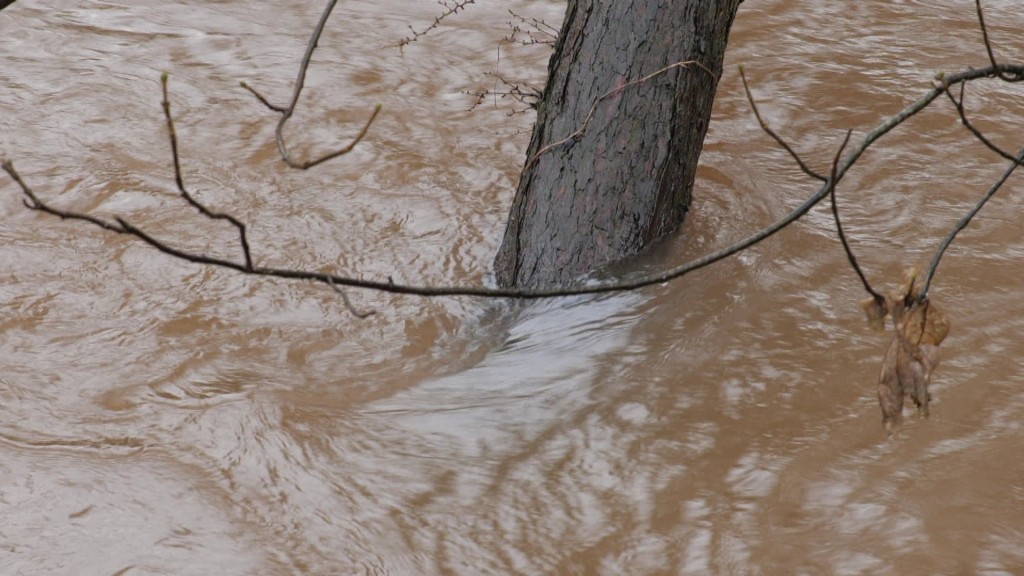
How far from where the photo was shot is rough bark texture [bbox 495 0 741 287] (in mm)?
3217

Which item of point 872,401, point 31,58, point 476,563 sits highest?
point 31,58

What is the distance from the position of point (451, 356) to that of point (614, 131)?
2.73 feet

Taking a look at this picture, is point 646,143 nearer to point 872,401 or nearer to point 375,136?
point 872,401

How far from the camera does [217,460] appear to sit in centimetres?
264

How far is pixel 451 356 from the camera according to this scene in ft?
10.3

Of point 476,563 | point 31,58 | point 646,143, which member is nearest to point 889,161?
point 646,143

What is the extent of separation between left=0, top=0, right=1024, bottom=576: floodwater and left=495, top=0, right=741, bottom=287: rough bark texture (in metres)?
0.18

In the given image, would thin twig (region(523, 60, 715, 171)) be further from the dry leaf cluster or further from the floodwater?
the dry leaf cluster

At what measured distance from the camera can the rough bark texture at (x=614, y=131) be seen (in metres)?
3.22

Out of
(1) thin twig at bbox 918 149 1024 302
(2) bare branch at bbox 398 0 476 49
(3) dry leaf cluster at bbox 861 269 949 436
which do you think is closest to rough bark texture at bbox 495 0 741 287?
(2) bare branch at bbox 398 0 476 49

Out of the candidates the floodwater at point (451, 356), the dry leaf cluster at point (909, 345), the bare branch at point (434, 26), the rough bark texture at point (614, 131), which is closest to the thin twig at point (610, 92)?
the rough bark texture at point (614, 131)

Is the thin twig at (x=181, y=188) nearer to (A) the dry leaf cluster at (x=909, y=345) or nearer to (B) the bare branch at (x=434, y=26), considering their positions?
(A) the dry leaf cluster at (x=909, y=345)

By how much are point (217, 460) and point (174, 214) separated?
4.72 ft

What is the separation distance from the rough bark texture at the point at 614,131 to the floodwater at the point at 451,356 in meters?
0.18
